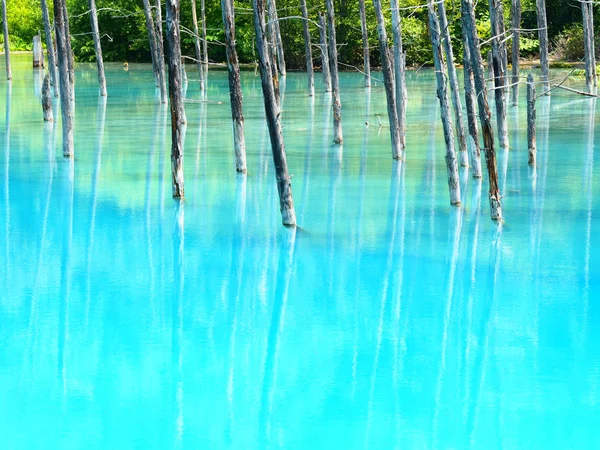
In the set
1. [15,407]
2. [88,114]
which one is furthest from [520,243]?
[88,114]

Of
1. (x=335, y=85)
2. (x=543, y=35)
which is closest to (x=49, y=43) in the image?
(x=335, y=85)

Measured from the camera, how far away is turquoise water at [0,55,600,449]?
6930 mm

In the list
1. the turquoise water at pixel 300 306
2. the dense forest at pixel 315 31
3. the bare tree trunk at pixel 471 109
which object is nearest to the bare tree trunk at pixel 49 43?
the dense forest at pixel 315 31

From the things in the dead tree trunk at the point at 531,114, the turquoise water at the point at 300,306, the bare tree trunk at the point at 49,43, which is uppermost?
the bare tree trunk at the point at 49,43

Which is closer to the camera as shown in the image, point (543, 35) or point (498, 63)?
point (498, 63)

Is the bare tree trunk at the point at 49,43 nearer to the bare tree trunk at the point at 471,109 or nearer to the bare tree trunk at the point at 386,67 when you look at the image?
the bare tree trunk at the point at 386,67

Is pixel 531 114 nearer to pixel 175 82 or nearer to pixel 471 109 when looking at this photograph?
pixel 471 109

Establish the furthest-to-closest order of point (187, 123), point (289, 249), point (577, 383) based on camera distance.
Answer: point (187, 123) < point (289, 249) < point (577, 383)

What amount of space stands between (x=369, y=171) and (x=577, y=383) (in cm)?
974

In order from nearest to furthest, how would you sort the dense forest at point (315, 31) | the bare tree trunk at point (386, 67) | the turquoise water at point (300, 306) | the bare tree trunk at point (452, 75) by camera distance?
the turquoise water at point (300, 306) → the bare tree trunk at point (452, 75) → the bare tree trunk at point (386, 67) → the dense forest at point (315, 31)

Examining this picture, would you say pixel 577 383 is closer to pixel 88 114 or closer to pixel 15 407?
pixel 15 407

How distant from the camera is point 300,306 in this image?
971 centimetres

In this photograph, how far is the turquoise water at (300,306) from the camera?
273 inches

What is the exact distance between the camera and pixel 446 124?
513 inches
